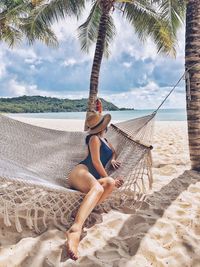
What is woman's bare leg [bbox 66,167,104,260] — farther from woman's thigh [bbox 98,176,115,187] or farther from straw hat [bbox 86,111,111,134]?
straw hat [bbox 86,111,111,134]

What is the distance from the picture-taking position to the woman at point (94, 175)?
175 cm

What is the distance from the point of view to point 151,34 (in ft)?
19.6

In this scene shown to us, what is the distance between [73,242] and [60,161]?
38.0 inches

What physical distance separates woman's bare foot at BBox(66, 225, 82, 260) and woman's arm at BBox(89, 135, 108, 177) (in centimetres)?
48

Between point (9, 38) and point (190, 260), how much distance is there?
9.31m

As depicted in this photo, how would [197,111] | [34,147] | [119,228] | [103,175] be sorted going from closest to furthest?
[119,228] → [103,175] → [34,147] → [197,111]

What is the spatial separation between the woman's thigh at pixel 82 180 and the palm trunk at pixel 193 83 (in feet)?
5.21

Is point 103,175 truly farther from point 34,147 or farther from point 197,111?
point 197,111

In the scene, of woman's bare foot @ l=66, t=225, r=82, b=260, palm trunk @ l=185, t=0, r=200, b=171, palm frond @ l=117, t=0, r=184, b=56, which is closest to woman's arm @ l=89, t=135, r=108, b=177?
woman's bare foot @ l=66, t=225, r=82, b=260

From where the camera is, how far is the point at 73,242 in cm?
159

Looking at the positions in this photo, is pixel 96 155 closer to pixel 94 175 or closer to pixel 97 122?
pixel 94 175

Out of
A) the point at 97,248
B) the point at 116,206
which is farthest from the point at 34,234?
the point at 116,206

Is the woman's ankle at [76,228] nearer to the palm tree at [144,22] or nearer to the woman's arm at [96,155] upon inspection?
the woman's arm at [96,155]

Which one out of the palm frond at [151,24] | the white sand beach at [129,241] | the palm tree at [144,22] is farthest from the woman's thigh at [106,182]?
the palm frond at [151,24]
